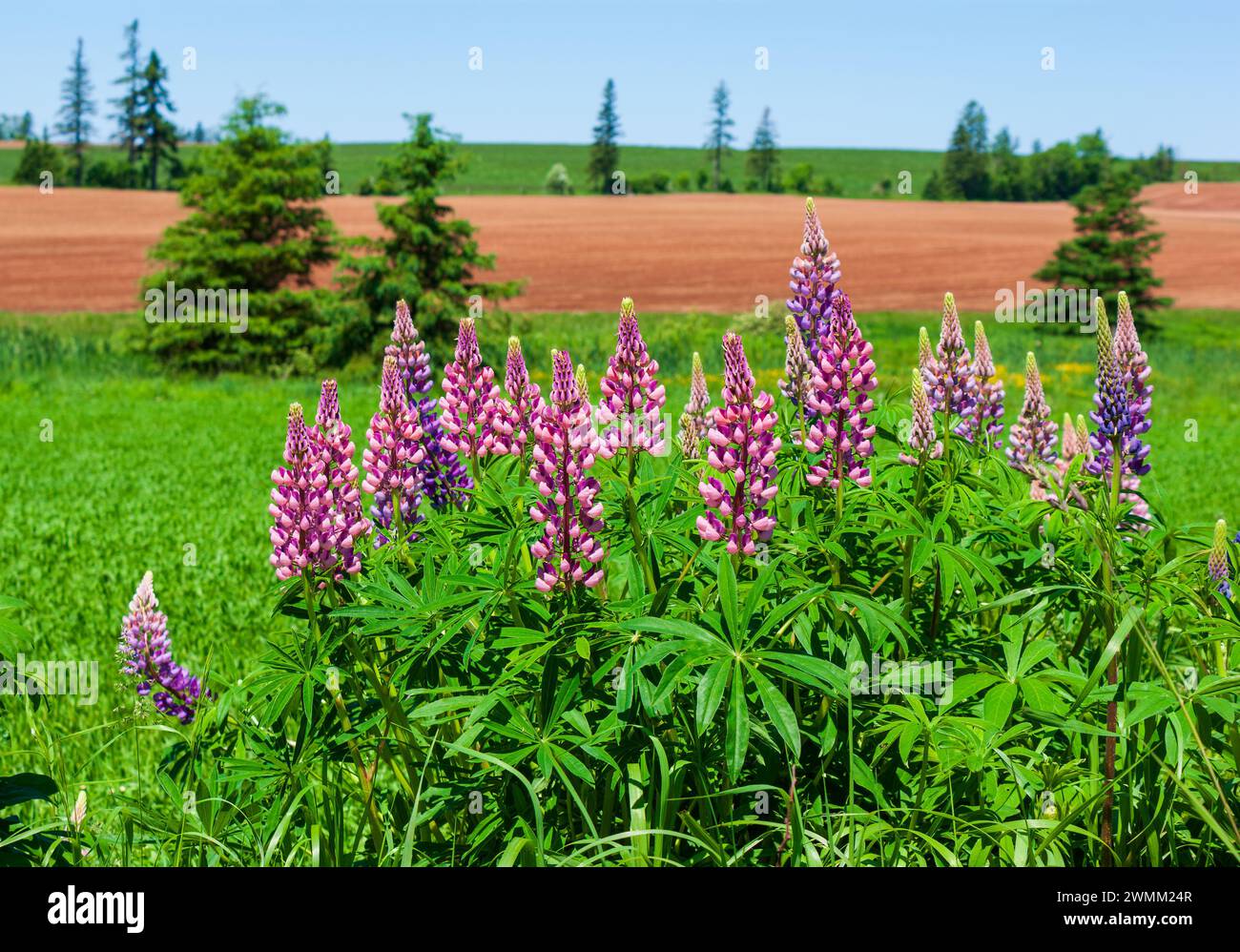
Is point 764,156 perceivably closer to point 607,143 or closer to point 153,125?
point 607,143

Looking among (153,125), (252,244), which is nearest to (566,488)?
(252,244)

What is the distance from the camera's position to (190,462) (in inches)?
545

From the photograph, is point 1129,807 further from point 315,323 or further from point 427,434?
point 315,323

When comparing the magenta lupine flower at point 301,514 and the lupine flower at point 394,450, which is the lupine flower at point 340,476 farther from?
the lupine flower at point 394,450

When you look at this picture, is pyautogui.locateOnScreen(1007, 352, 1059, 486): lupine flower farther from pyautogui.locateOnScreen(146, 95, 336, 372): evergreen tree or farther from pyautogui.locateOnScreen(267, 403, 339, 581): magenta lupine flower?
pyautogui.locateOnScreen(146, 95, 336, 372): evergreen tree

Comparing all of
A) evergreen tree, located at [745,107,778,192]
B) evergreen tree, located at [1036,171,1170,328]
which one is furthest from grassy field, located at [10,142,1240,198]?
evergreen tree, located at [1036,171,1170,328]

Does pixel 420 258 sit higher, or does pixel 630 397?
pixel 420 258

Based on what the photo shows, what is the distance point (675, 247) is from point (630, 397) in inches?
2539

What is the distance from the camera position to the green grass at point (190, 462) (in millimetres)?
7125

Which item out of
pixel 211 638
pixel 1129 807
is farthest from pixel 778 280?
pixel 1129 807

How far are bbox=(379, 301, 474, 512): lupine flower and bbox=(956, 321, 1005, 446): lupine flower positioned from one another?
1754mm

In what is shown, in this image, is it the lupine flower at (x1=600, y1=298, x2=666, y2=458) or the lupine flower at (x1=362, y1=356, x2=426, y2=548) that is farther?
the lupine flower at (x1=362, y1=356, x2=426, y2=548)

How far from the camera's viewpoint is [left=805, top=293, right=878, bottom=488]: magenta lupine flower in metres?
2.91

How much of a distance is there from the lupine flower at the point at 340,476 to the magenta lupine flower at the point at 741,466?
3.00 ft
